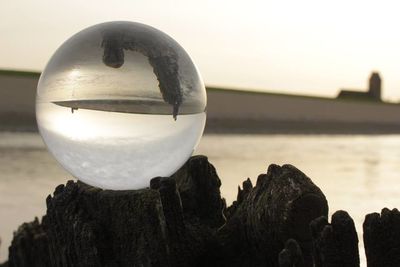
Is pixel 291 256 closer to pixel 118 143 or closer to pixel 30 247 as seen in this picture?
pixel 118 143

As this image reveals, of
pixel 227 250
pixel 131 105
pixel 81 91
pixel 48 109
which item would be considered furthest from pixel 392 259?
pixel 48 109

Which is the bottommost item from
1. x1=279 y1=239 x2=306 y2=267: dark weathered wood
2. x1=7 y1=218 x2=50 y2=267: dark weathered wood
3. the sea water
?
x1=7 y1=218 x2=50 y2=267: dark weathered wood

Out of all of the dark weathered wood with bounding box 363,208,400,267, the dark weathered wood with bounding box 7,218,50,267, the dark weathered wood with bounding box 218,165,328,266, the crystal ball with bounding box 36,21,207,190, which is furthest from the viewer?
the dark weathered wood with bounding box 7,218,50,267

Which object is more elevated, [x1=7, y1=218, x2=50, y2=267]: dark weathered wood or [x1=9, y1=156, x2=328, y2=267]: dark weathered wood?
[x1=9, y1=156, x2=328, y2=267]: dark weathered wood

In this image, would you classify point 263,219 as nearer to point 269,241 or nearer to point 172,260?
point 269,241

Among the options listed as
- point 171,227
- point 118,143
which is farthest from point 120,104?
point 171,227

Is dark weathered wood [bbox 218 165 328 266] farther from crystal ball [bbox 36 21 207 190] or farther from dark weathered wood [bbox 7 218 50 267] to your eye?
dark weathered wood [bbox 7 218 50 267]

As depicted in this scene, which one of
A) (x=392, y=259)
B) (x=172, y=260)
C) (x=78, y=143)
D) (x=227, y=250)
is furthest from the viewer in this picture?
(x=78, y=143)

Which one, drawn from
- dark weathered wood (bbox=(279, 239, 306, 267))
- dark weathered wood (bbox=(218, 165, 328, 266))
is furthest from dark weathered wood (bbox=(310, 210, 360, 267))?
dark weathered wood (bbox=(218, 165, 328, 266))
